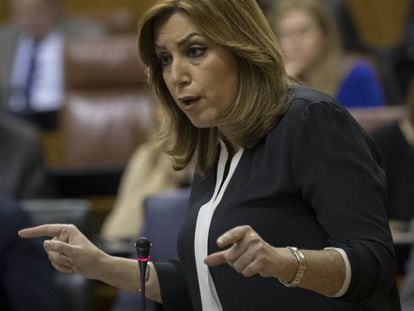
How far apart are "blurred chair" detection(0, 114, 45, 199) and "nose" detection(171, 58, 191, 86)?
2.02 meters

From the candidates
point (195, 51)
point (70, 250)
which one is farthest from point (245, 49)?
point (70, 250)

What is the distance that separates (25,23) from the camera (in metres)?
5.31

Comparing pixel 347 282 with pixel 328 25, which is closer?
pixel 347 282

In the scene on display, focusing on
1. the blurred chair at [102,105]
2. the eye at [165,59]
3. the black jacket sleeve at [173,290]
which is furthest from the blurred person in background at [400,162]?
the eye at [165,59]

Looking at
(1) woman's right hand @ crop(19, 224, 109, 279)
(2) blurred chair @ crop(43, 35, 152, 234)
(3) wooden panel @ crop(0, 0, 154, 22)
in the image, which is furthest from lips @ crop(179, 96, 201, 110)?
(3) wooden panel @ crop(0, 0, 154, 22)

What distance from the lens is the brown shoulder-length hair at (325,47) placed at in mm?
3688

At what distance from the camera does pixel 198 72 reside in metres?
1.51

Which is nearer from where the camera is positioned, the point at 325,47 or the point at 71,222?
the point at 71,222

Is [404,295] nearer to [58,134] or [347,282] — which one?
[347,282]

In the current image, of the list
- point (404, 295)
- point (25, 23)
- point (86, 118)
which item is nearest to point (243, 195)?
point (404, 295)

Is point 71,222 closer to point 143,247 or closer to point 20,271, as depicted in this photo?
point 20,271

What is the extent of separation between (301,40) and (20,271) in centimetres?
173

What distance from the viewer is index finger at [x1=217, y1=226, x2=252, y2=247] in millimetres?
1275

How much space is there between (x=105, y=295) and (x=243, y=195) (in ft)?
6.45
